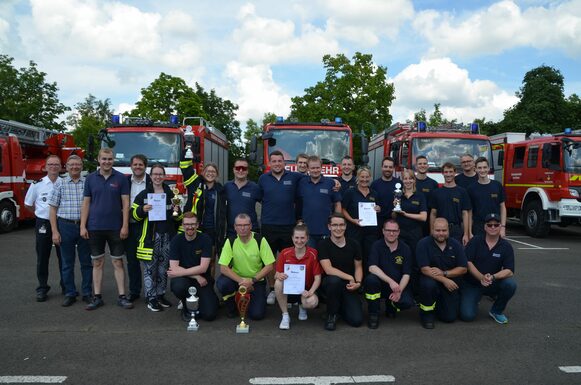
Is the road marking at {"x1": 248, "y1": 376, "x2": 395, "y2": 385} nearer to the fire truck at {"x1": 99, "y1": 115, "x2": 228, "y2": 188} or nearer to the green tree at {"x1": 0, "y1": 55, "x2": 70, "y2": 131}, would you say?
the fire truck at {"x1": 99, "y1": 115, "x2": 228, "y2": 188}

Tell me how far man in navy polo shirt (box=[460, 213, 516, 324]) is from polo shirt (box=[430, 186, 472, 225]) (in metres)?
0.77

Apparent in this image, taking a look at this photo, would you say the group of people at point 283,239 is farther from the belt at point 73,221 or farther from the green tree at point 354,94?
the green tree at point 354,94

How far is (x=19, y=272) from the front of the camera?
26.4 ft

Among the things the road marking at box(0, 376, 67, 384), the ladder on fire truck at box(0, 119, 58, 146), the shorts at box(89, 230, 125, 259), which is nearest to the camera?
the road marking at box(0, 376, 67, 384)

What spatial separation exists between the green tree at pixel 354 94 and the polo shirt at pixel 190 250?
26.6m

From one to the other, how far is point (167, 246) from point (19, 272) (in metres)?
3.74

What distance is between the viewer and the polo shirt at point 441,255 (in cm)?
553

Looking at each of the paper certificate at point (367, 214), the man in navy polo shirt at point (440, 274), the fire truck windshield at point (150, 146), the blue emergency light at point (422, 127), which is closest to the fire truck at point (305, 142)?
the blue emergency light at point (422, 127)

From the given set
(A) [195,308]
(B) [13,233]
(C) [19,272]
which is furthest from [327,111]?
(A) [195,308]

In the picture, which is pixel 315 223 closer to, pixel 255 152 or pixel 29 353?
pixel 29 353

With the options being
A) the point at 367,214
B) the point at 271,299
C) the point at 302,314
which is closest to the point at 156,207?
the point at 271,299

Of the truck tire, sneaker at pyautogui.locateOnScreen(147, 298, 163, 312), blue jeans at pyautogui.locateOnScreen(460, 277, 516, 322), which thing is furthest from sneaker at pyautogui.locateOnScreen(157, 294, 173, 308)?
the truck tire

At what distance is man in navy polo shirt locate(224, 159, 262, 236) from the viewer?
610 cm

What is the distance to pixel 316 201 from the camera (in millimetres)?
6164
